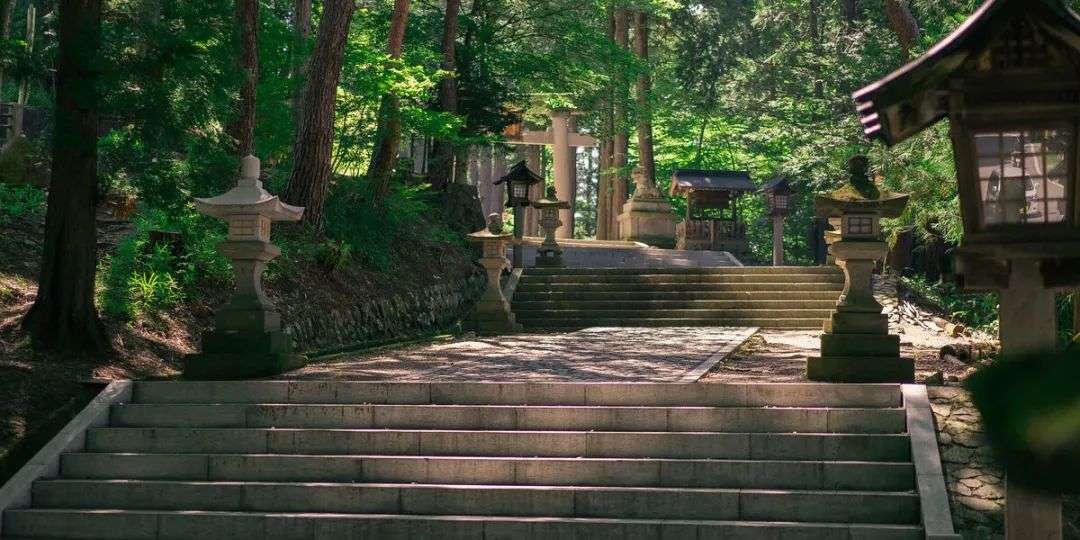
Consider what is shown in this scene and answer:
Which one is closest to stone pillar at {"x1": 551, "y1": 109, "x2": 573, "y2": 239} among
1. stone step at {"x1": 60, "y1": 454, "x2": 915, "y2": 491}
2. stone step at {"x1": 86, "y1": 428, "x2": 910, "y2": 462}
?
stone step at {"x1": 86, "y1": 428, "x2": 910, "y2": 462}

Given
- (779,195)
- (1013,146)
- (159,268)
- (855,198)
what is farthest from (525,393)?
(779,195)

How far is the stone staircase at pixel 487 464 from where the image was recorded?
8.45m

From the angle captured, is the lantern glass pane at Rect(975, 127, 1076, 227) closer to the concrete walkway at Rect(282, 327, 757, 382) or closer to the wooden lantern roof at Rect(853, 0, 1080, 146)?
the wooden lantern roof at Rect(853, 0, 1080, 146)

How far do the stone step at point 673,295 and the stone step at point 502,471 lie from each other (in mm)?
13938

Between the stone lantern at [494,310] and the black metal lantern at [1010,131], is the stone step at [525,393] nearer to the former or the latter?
the black metal lantern at [1010,131]

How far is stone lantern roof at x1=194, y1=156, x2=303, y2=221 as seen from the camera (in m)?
11.4

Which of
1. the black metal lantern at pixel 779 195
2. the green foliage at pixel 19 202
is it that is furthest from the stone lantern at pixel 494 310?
the black metal lantern at pixel 779 195

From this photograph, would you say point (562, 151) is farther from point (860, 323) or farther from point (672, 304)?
point (860, 323)

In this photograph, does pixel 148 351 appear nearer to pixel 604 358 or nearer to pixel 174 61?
pixel 174 61

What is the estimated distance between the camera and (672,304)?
911 inches

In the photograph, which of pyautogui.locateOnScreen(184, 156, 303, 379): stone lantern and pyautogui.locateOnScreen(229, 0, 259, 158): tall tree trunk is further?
pyautogui.locateOnScreen(229, 0, 259, 158): tall tree trunk

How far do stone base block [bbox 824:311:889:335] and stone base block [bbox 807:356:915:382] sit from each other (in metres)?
0.26

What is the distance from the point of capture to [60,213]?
12.0m

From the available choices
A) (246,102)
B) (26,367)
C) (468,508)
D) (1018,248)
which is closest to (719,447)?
(468,508)
